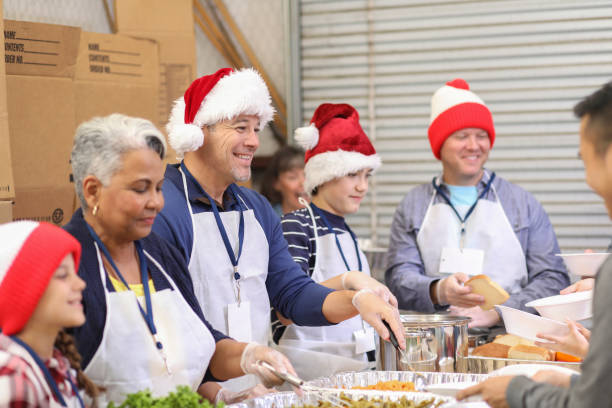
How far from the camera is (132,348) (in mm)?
1715

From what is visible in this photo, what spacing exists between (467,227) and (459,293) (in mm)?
608

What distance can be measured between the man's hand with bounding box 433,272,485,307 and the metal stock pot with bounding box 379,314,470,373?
53cm

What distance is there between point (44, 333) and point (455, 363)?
1325mm

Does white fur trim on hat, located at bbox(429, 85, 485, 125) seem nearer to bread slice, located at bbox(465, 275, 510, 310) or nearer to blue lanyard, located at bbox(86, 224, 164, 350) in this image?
bread slice, located at bbox(465, 275, 510, 310)

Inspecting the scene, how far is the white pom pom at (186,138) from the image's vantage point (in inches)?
92.7

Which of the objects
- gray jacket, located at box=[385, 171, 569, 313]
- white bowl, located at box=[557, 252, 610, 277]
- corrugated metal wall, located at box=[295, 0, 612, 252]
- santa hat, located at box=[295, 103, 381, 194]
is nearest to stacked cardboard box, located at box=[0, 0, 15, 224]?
santa hat, located at box=[295, 103, 381, 194]

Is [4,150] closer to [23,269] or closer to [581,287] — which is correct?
[23,269]

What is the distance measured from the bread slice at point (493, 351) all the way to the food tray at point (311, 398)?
55 centimetres

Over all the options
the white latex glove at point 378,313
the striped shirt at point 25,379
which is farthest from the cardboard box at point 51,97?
the striped shirt at point 25,379

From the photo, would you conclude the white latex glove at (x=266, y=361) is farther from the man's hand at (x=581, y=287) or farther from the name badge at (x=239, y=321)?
the man's hand at (x=581, y=287)

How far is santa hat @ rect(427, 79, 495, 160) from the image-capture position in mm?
3312

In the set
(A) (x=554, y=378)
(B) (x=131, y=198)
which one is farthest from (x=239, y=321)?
(A) (x=554, y=378)

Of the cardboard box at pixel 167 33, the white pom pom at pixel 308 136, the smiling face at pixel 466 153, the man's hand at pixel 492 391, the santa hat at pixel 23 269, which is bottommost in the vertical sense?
A: the man's hand at pixel 492 391

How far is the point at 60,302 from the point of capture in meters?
1.40
